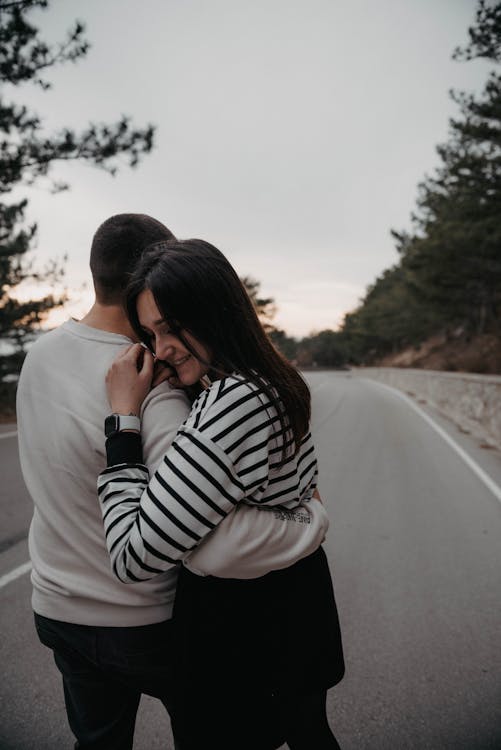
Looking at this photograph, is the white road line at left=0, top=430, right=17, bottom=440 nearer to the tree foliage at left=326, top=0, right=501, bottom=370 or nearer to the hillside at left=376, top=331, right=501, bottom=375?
the tree foliage at left=326, top=0, right=501, bottom=370

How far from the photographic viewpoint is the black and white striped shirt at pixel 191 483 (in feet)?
3.53

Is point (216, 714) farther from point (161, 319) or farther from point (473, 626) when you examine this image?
point (473, 626)

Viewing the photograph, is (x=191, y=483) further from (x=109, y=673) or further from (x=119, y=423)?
(x=109, y=673)

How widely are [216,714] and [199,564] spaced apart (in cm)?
44

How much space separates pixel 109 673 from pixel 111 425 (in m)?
0.68

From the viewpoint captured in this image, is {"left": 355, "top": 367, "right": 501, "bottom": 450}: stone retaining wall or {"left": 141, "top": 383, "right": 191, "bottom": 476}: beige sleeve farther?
{"left": 355, "top": 367, "right": 501, "bottom": 450}: stone retaining wall

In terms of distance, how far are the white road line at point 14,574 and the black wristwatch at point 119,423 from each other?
3.56 m

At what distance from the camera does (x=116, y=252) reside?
1385mm

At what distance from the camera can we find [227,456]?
3.60 ft

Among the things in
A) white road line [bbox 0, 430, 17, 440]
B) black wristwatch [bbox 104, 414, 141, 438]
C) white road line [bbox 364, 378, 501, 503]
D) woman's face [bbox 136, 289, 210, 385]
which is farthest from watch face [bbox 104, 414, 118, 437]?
white road line [bbox 0, 430, 17, 440]

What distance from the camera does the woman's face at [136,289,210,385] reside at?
1.27 meters

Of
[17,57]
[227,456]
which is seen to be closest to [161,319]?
[227,456]

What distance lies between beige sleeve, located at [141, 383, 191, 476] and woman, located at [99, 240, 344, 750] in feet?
0.17

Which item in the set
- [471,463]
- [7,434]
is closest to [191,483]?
[471,463]
